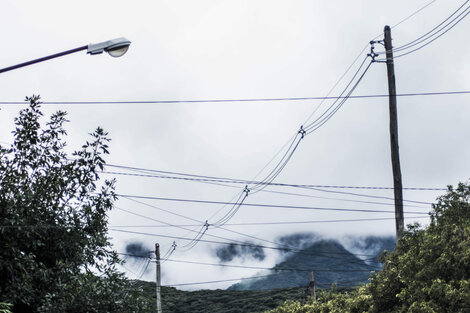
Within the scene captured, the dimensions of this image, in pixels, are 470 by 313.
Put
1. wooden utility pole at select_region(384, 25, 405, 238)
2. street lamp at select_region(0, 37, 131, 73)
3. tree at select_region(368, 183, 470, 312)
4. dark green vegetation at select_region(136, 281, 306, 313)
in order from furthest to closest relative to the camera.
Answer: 1. dark green vegetation at select_region(136, 281, 306, 313)
2. wooden utility pole at select_region(384, 25, 405, 238)
3. tree at select_region(368, 183, 470, 312)
4. street lamp at select_region(0, 37, 131, 73)

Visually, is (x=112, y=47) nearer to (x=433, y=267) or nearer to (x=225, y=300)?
(x=433, y=267)

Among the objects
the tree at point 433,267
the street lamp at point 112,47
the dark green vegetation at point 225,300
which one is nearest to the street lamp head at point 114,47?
the street lamp at point 112,47

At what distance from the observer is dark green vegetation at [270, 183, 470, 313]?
65.8 ft

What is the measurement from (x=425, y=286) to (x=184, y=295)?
275 ft

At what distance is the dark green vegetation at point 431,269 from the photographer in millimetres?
20062

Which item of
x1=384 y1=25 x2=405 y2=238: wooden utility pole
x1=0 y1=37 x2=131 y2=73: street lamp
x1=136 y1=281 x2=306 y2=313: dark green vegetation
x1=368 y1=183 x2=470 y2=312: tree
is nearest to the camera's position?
x1=0 y1=37 x2=131 y2=73: street lamp

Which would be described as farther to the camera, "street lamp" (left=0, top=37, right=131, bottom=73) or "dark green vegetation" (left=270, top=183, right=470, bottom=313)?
"dark green vegetation" (left=270, top=183, right=470, bottom=313)

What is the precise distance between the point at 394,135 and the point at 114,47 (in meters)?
13.5

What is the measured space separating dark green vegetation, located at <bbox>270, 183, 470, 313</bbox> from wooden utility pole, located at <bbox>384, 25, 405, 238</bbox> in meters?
0.79

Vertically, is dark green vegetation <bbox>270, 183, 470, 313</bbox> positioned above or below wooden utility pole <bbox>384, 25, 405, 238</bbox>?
below

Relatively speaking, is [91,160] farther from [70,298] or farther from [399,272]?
[399,272]

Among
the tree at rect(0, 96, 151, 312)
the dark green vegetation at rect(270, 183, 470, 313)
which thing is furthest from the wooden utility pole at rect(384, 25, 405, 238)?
the tree at rect(0, 96, 151, 312)

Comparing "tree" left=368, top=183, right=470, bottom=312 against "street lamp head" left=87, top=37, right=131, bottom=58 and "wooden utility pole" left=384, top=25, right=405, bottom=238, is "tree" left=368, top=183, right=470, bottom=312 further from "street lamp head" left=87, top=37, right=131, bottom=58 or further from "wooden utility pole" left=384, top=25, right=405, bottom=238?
"street lamp head" left=87, top=37, right=131, bottom=58

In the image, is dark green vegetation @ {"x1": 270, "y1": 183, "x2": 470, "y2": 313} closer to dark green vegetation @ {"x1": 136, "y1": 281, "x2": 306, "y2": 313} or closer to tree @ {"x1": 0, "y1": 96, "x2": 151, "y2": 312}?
tree @ {"x1": 0, "y1": 96, "x2": 151, "y2": 312}
